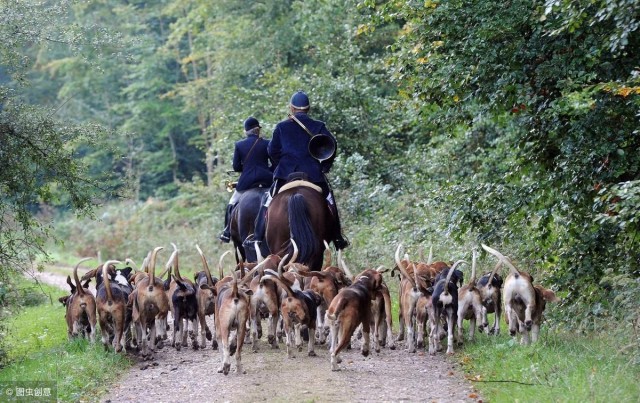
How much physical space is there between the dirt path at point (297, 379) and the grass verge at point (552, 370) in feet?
0.87

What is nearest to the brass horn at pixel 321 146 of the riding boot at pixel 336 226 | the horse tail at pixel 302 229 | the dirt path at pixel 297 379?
the riding boot at pixel 336 226

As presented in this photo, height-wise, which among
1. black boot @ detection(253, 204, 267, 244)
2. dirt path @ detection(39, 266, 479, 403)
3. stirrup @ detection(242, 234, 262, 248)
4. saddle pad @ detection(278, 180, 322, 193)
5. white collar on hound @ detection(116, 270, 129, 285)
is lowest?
dirt path @ detection(39, 266, 479, 403)

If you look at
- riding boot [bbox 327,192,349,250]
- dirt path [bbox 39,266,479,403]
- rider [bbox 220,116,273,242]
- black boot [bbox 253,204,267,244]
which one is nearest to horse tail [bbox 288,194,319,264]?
riding boot [bbox 327,192,349,250]

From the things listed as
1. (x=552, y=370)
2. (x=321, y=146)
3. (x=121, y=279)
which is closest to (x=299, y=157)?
(x=321, y=146)

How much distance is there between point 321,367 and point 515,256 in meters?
5.16

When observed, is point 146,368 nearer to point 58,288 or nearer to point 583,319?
point 583,319

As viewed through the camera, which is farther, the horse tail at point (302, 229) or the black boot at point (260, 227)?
the black boot at point (260, 227)

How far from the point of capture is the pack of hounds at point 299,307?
10648 millimetres

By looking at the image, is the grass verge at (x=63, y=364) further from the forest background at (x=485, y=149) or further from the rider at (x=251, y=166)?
the rider at (x=251, y=166)

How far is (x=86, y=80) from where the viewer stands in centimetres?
4706

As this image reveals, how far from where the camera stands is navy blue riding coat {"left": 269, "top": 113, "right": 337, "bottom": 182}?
46.5 feet

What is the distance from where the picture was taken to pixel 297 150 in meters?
14.2

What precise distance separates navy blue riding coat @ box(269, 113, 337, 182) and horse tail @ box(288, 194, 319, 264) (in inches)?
35.3

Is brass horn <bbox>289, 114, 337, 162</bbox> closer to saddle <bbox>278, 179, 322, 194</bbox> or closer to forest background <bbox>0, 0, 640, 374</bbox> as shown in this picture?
saddle <bbox>278, 179, 322, 194</bbox>
